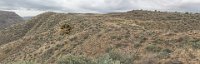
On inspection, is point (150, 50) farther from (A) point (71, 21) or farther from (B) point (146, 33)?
(A) point (71, 21)

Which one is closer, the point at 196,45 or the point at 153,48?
the point at 196,45

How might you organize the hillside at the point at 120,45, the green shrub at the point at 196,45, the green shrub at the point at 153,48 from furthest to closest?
1. the green shrub at the point at 153,48
2. the green shrub at the point at 196,45
3. the hillside at the point at 120,45

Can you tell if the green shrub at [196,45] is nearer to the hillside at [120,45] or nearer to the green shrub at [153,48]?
the hillside at [120,45]

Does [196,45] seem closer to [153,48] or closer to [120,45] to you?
[153,48]

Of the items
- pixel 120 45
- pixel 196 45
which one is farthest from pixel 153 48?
pixel 120 45

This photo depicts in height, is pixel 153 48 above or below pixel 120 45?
above

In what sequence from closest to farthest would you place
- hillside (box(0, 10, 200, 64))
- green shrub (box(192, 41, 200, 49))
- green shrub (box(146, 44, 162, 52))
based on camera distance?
hillside (box(0, 10, 200, 64)), green shrub (box(192, 41, 200, 49)), green shrub (box(146, 44, 162, 52))

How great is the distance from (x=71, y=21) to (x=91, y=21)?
8330mm

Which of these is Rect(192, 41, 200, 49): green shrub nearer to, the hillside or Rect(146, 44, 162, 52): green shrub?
the hillside

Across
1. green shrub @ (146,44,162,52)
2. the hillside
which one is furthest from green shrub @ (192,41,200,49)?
green shrub @ (146,44,162,52)

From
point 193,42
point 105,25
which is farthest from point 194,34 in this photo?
point 105,25

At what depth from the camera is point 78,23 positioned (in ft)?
201

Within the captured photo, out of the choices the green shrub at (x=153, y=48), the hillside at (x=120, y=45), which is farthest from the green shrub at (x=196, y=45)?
the green shrub at (x=153, y=48)

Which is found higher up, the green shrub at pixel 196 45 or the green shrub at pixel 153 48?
the green shrub at pixel 196 45
